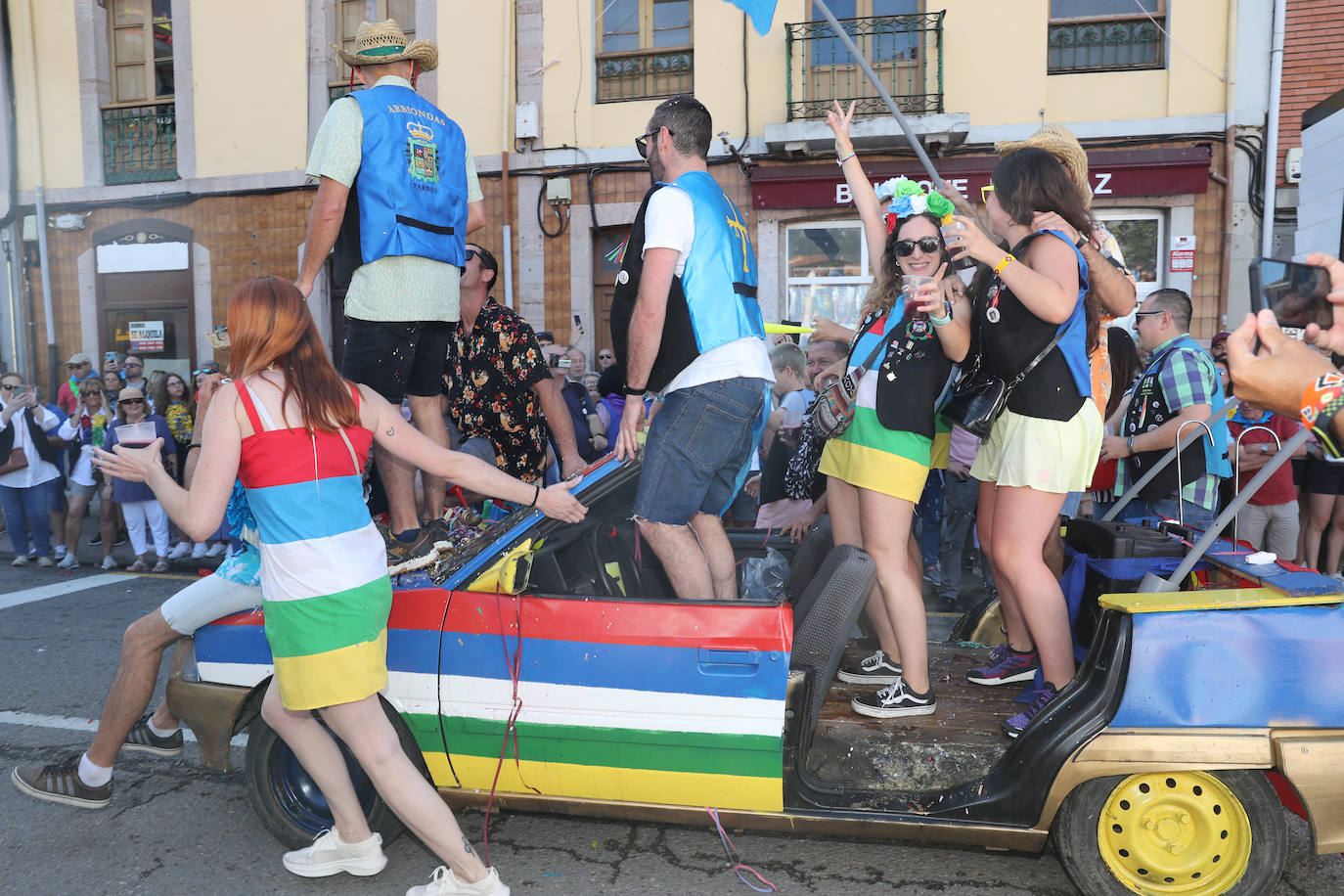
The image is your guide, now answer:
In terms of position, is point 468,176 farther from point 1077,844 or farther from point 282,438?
point 1077,844

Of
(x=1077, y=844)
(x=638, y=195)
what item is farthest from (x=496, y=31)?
(x=1077, y=844)

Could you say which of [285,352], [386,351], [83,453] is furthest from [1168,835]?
[83,453]

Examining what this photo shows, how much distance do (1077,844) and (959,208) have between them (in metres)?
2.46

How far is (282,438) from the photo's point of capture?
2.61 meters

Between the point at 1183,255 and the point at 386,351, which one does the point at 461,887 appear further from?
the point at 1183,255

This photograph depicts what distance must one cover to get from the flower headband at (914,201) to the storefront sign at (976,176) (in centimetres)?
831

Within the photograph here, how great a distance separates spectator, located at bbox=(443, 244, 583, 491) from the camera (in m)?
4.89

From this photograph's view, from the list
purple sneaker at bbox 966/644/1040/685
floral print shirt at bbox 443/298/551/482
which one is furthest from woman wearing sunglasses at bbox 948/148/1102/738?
floral print shirt at bbox 443/298/551/482

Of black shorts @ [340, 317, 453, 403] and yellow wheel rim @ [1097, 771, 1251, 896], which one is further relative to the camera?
black shorts @ [340, 317, 453, 403]

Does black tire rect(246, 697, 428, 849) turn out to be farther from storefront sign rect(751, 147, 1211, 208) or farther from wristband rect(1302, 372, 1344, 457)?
storefront sign rect(751, 147, 1211, 208)

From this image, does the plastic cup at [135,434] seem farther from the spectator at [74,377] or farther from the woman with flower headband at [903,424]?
the woman with flower headband at [903,424]

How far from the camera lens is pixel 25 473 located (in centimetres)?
864

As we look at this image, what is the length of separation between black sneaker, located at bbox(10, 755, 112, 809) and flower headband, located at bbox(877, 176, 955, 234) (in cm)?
349

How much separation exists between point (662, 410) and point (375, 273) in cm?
143
